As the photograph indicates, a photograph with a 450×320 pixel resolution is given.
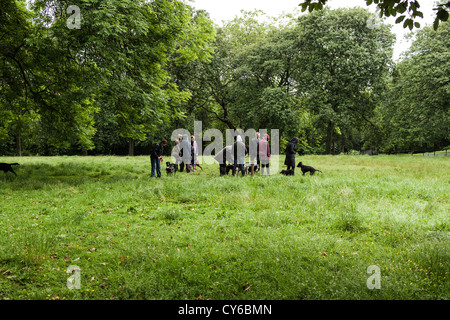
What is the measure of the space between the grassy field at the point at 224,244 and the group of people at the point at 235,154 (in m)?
4.37

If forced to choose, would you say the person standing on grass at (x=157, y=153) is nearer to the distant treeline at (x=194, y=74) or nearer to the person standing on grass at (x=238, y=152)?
the distant treeline at (x=194, y=74)

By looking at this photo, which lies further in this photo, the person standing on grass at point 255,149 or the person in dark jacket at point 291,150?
the person standing on grass at point 255,149

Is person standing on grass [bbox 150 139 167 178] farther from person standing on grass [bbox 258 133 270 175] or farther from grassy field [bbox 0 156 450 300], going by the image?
person standing on grass [bbox 258 133 270 175]

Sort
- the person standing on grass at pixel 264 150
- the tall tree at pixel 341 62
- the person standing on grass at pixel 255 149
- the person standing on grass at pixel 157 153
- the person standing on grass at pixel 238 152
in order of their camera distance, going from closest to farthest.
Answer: the person standing on grass at pixel 157 153 → the person standing on grass at pixel 238 152 → the person standing on grass at pixel 264 150 → the person standing on grass at pixel 255 149 → the tall tree at pixel 341 62

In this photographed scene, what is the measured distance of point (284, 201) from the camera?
869cm

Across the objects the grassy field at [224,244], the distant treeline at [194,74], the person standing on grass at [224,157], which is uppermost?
the distant treeline at [194,74]

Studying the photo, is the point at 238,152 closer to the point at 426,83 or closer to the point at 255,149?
the point at 255,149

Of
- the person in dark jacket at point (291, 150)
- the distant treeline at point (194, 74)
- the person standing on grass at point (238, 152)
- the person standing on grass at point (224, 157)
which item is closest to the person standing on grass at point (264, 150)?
the person in dark jacket at point (291, 150)

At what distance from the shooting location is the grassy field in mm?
3949

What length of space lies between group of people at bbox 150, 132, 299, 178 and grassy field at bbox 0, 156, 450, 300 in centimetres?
437

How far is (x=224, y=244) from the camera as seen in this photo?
536 cm

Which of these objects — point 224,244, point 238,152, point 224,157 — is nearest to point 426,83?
point 238,152

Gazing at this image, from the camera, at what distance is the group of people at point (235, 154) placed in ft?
45.2

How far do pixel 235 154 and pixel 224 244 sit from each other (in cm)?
873
